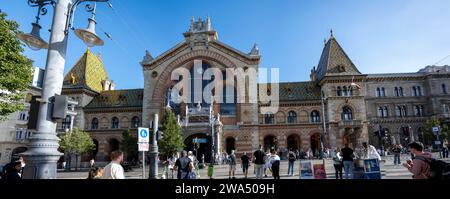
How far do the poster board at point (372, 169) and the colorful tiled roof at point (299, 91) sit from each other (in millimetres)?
29598

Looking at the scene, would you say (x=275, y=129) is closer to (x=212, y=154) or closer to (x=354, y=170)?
(x=212, y=154)

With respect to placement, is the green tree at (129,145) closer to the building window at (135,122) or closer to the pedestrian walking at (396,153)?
the building window at (135,122)

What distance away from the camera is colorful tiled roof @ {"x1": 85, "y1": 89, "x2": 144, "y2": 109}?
43.2m

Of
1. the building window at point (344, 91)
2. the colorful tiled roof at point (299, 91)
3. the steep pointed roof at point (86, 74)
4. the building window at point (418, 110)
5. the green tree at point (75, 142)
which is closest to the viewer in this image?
the green tree at point (75, 142)

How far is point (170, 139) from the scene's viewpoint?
3253cm

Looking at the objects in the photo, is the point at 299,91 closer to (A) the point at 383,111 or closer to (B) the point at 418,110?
(A) the point at 383,111

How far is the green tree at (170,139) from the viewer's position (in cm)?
3241

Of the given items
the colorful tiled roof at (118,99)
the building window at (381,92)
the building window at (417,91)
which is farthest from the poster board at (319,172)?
the building window at (417,91)

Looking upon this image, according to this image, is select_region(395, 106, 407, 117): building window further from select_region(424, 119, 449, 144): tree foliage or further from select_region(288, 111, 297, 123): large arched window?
select_region(288, 111, 297, 123): large arched window

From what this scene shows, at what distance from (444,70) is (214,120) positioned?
1469 inches

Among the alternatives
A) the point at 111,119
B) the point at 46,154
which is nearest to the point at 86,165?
the point at 111,119

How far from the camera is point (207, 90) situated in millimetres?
39375

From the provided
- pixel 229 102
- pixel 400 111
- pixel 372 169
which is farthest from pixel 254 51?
pixel 372 169

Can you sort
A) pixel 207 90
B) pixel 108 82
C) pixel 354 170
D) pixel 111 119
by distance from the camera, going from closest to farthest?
pixel 354 170
pixel 207 90
pixel 111 119
pixel 108 82
